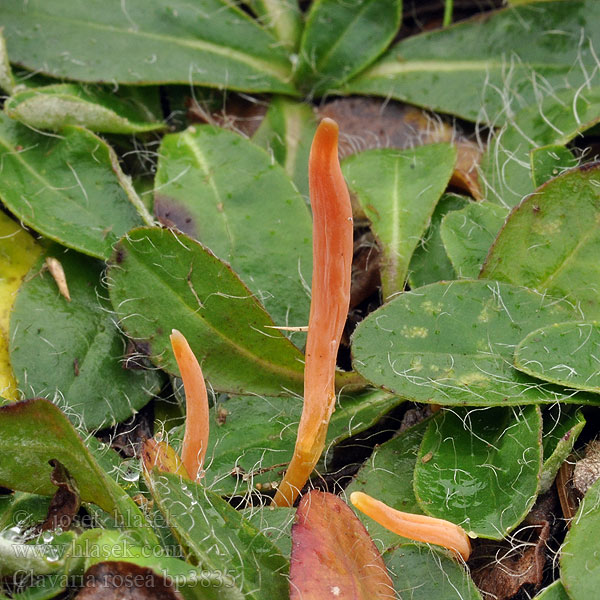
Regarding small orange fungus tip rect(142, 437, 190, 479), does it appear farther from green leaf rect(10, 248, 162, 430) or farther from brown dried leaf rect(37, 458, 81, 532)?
green leaf rect(10, 248, 162, 430)

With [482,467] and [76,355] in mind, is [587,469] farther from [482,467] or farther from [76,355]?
[76,355]

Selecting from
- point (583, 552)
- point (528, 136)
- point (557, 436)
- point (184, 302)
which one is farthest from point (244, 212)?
point (583, 552)

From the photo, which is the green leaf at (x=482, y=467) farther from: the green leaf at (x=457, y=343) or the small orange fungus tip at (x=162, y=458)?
the small orange fungus tip at (x=162, y=458)

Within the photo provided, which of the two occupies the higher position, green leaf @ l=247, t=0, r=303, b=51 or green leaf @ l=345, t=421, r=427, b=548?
green leaf @ l=247, t=0, r=303, b=51

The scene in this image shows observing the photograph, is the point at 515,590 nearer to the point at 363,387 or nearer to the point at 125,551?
the point at 363,387

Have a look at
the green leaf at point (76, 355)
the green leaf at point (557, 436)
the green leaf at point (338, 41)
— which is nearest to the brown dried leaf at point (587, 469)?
the green leaf at point (557, 436)

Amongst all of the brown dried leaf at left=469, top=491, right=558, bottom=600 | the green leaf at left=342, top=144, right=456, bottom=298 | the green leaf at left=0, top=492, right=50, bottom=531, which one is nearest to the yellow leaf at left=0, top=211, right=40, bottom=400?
the green leaf at left=0, top=492, right=50, bottom=531
